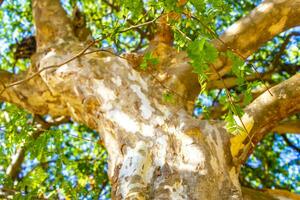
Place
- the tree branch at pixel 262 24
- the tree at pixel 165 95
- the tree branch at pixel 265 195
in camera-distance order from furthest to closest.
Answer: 1. the tree branch at pixel 262 24
2. the tree branch at pixel 265 195
3. the tree at pixel 165 95

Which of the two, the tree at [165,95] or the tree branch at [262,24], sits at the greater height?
the tree branch at [262,24]

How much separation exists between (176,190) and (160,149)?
36cm

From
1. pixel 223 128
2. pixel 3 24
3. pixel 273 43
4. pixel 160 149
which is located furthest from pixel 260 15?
pixel 3 24

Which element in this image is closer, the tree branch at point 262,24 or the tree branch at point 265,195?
the tree branch at point 265,195

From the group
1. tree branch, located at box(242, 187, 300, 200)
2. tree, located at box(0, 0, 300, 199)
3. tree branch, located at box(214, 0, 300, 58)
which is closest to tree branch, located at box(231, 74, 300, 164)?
tree, located at box(0, 0, 300, 199)

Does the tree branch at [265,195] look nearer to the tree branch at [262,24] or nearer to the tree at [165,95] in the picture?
the tree at [165,95]

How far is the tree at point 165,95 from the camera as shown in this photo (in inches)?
77.9

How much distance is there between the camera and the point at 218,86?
16.6 feet

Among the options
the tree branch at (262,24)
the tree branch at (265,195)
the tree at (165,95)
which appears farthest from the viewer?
the tree branch at (262,24)

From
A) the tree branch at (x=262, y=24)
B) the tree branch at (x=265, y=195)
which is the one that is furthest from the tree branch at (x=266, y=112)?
the tree branch at (x=262, y=24)

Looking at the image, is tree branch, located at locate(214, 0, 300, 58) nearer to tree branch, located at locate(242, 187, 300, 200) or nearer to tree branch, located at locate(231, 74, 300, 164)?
tree branch, located at locate(231, 74, 300, 164)

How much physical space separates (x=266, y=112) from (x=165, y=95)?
766 millimetres

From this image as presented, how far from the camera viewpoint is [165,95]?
2.43 m

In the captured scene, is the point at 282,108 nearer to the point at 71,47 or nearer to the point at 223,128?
the point at 223,128
